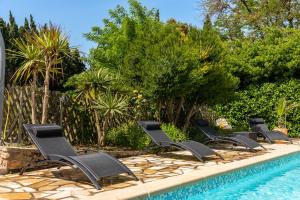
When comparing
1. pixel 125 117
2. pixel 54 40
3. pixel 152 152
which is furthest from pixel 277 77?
pixel 54 40

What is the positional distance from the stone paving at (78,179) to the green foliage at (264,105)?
9704 mm

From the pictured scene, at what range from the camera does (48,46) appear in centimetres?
923

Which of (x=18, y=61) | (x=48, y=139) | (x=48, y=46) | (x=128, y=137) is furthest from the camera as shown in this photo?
(x=18, y=61)

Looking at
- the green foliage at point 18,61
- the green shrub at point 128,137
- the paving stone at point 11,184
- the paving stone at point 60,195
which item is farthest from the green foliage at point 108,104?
the green foliage at point 18,61

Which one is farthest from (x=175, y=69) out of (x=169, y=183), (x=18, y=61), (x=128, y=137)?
(x=18, y=61)

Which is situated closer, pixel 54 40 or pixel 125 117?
pixel 54 40

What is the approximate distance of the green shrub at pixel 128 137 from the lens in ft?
36.2

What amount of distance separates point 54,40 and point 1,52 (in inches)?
86.6

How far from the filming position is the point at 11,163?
7242 mm

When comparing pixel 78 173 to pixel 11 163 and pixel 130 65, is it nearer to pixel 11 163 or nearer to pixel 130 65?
pixel 11 163

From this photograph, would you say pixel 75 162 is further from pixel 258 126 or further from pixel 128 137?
pixel 258 126

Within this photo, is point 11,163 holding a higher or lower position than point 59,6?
lower

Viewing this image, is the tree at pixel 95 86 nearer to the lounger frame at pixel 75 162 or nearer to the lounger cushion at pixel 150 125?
the lounger cushion at pixel 150 125

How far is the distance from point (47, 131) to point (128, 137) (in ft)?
14.2
